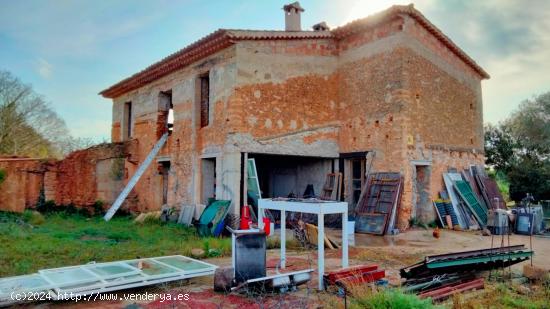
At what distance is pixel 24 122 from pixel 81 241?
17.6 m

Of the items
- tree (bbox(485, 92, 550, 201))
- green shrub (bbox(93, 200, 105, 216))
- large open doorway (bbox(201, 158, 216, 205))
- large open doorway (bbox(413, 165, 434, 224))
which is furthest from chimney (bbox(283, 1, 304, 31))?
tree (bbox(485, 92, 550, 201))

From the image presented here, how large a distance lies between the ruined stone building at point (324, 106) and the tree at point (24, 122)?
1287 cm

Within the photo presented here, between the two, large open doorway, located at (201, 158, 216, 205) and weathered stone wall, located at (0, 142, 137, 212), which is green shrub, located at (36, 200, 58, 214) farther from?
large open doorway, located at (201, 158, 216, 205)

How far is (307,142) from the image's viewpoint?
12781 mm

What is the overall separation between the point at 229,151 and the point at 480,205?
859cm

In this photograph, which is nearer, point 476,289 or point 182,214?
point 476,289

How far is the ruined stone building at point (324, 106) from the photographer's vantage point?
11.8 metres

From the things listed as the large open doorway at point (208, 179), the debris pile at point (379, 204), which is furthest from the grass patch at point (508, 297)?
the large open doorway at point (208, 179)

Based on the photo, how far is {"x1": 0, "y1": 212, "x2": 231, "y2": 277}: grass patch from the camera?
7621 millimetres

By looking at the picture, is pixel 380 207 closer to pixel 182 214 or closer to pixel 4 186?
pixel 182 214

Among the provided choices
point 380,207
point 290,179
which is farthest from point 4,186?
point 380,207

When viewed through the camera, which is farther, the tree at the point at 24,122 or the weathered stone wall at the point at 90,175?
the tree at the point at 24,122

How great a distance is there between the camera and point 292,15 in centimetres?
1520

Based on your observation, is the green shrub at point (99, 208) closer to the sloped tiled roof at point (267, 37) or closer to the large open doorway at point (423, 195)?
the sloped tiled roof at point (267, 37)
